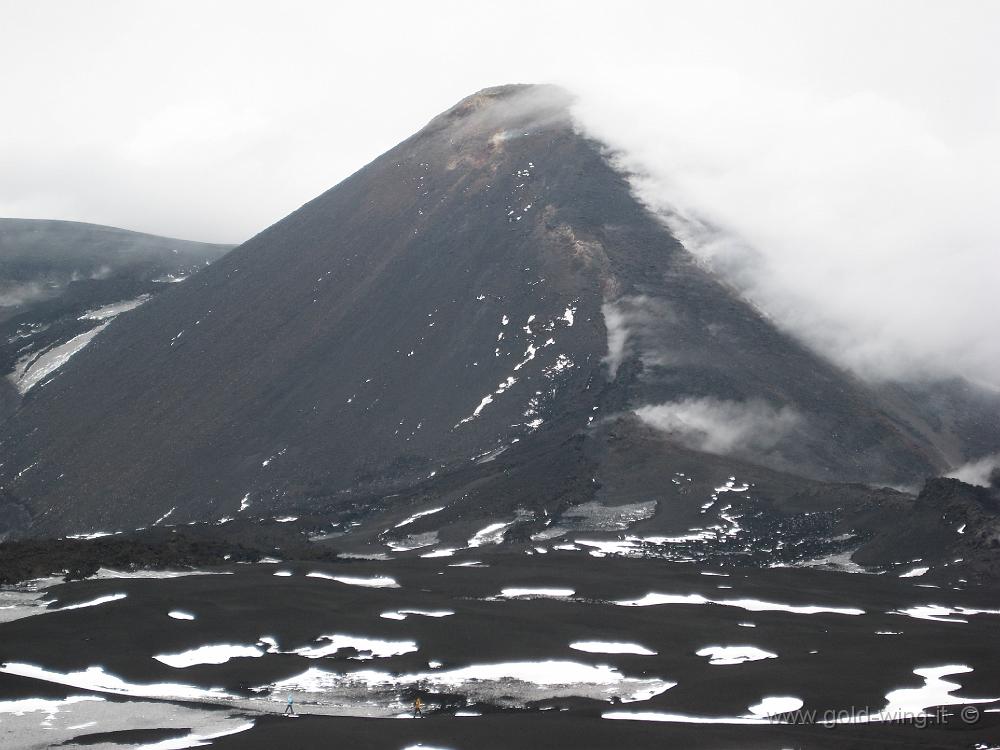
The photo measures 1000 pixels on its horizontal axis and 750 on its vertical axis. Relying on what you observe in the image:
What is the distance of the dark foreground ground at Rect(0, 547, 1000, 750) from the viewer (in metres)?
33.9

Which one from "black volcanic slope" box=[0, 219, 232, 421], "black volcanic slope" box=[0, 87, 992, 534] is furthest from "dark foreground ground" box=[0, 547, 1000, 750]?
"black volcanic slope" box=[0, 219, 232, 421]

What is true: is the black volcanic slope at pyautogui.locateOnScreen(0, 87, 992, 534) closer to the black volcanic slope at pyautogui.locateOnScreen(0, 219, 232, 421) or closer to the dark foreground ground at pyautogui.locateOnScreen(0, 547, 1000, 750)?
the black volcanic slope at pyautogui.locateOnScreen(0, 219, 232, 421)

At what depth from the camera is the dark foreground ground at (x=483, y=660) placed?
33875 mm

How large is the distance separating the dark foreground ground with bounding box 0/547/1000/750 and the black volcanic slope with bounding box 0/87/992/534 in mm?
29967

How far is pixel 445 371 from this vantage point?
109 meters

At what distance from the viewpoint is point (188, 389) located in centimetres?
12306

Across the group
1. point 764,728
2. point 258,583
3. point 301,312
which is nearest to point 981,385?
point 301,312

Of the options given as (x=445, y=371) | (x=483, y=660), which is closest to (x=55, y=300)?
(x=445, y=371)

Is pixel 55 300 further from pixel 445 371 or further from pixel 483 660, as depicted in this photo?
pixel 483 660

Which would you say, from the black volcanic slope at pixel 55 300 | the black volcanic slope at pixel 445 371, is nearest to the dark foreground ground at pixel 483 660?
the black volcanic slope at pixel 445 371

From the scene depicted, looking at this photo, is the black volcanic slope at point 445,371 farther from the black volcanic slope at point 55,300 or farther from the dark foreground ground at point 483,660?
the dark foreground ground at point 483,660

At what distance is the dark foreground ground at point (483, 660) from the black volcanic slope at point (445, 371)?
29967 millimetres

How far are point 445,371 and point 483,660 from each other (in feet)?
215

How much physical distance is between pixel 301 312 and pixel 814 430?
55737mm
